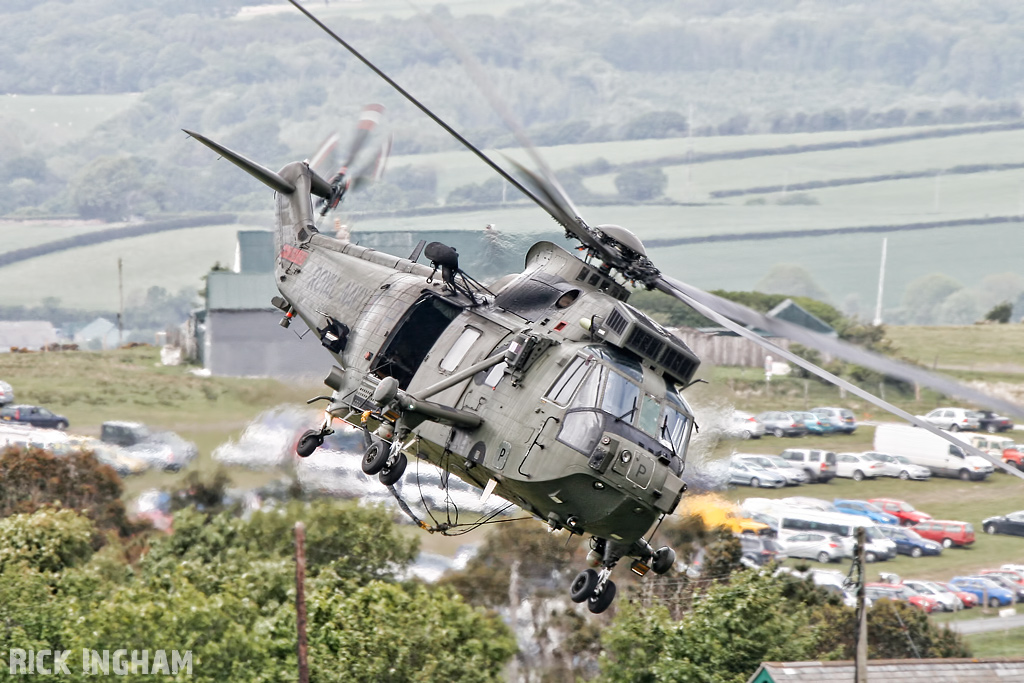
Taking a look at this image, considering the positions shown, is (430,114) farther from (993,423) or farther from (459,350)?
(993,423)

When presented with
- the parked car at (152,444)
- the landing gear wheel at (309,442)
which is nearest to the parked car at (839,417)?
the parked car at (152,444)

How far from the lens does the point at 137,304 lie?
9012cm

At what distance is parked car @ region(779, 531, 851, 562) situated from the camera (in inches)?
1891

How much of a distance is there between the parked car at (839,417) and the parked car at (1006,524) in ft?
21.4

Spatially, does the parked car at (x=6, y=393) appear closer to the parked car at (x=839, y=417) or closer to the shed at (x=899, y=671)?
the parked car at (x=839, y=417)

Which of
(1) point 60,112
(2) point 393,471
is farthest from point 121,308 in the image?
(2) point 393,471

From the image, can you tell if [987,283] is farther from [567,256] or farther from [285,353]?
[567,256]

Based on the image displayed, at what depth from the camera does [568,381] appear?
1662 cm

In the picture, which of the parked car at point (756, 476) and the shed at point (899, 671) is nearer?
the shed at point (899, 671)

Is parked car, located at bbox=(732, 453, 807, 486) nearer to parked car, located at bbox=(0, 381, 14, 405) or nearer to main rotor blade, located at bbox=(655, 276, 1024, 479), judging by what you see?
parked car, located at bbox=(0, 381, 14, 405)

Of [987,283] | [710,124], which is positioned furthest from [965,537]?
[710,124]

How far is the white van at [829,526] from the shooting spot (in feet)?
160

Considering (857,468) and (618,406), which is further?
(857,468)

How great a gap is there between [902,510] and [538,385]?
125 feet
